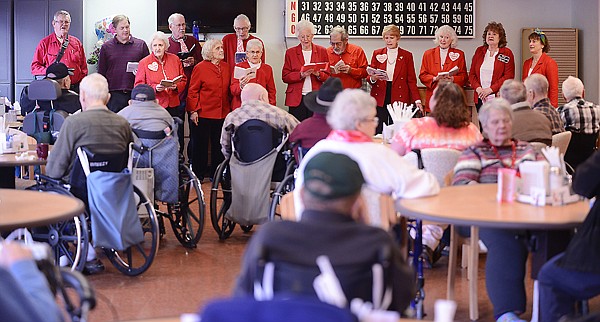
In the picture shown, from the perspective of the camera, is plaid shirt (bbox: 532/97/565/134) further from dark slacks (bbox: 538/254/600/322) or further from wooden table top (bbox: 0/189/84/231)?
wooden table top (bbox: 0/189/84/231)

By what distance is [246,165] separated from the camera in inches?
275

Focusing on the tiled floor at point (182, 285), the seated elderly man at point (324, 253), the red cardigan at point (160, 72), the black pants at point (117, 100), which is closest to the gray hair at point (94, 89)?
the tiled floor at point (182, 285)

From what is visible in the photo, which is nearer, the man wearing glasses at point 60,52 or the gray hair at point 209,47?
the gray hair at point 209,47

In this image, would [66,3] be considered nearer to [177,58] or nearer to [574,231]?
[177,58]

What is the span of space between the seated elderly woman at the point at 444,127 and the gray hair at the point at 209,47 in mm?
4587

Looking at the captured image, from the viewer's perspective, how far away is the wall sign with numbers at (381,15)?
11633 mm

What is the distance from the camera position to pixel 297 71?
10.5 meters

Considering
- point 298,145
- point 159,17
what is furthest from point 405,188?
point 159,17

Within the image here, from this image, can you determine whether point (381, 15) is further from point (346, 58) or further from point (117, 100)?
point (117, 100)

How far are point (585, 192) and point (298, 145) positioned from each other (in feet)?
9.98

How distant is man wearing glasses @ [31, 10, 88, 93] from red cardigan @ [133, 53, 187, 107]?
1082mm

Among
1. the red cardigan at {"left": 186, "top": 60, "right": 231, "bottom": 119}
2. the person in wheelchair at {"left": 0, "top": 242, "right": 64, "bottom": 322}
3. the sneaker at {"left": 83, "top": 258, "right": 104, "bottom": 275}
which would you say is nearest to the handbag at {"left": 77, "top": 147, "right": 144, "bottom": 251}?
the sneaker at {"left": 83, "top": 258, "right": 104, "bottom": 275}

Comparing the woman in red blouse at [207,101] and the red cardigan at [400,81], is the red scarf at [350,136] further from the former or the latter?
the red cardigan at [400,81]

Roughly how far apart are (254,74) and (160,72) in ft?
3.21
